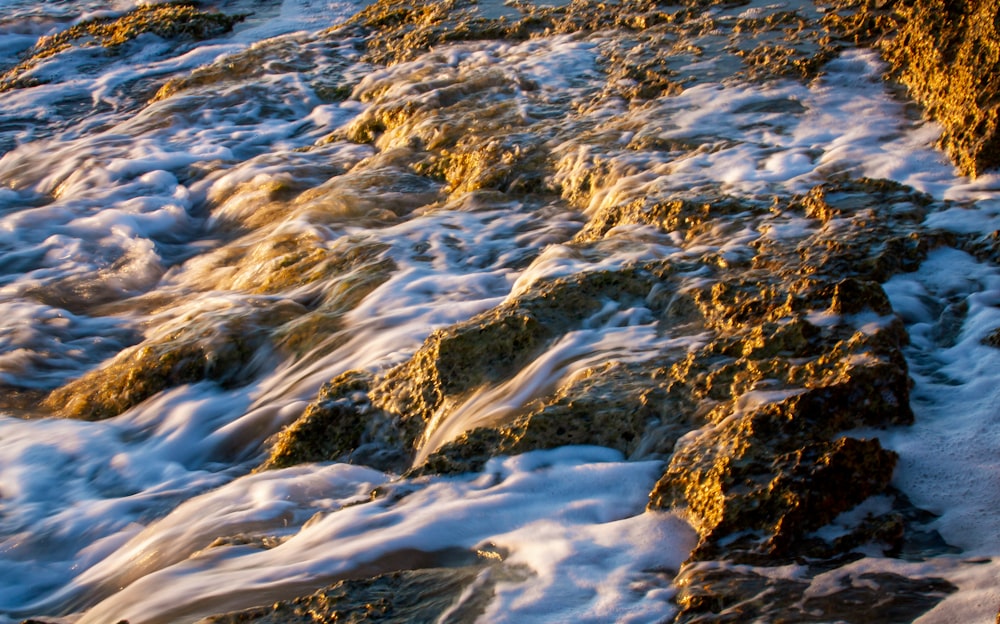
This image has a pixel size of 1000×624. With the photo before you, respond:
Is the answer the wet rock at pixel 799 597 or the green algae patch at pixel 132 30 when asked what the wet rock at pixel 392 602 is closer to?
the wet rock at pixel 799 597

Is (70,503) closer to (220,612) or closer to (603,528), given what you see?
(220,612)

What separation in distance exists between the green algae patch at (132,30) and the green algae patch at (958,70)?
746 centimetres

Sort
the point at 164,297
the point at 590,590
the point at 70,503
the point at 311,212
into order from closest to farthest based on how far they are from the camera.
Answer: the point at 590,590
the point at 70,503
the point at 164,297
the point at 311,212

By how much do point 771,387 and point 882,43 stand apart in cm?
431

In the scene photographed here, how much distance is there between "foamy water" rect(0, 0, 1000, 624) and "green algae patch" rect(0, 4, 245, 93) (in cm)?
195

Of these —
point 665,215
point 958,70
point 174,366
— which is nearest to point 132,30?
point 174,366

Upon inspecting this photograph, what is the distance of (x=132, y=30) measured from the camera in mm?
10867

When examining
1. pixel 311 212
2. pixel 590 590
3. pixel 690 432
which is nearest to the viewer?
pixel 590 590

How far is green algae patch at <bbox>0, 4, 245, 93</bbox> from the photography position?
10.7 metres

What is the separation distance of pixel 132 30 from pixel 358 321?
779 cm

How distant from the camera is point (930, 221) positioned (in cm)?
422

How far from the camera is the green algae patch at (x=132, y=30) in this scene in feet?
35.1

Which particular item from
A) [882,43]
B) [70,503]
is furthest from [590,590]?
[882,43]

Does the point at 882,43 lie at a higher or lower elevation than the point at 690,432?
higher
